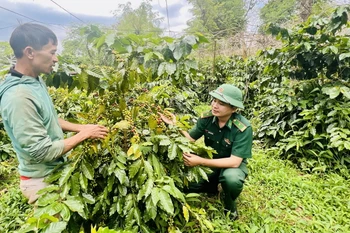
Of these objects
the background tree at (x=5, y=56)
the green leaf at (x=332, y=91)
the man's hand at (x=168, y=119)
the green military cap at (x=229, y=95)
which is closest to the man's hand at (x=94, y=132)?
the man's hand at (x=168, y=119)

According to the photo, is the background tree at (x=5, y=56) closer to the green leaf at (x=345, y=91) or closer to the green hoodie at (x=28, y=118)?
the green hoodie at (x=28, y=118)

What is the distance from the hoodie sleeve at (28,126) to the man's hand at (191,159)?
794 mm

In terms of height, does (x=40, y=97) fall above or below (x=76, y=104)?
above

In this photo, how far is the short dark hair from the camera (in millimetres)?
1200

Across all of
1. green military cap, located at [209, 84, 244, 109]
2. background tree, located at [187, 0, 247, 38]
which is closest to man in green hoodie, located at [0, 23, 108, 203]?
green military cap, located at [209, 84, 244, 109]

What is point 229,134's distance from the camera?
1974 mm

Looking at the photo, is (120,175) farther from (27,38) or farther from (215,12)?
(215,12)

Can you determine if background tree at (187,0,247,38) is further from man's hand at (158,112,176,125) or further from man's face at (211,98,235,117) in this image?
man's hand at (158,112,176,125)

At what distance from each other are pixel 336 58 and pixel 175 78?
2.26 m

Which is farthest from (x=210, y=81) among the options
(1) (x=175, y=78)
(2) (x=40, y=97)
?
(2) (x=40, y=97)

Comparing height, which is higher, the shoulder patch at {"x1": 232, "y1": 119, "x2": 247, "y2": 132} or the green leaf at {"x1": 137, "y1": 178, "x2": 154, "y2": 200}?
the shoulder patch at {"x1": 232, "y1": 119, "x2": 247, "y2": 132}

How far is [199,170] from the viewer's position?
1632 millimetres

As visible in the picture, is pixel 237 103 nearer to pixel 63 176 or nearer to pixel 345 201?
pixel 63 176

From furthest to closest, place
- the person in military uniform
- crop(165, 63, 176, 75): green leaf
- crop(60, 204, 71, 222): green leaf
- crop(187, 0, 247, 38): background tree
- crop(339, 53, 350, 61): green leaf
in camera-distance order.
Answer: crop(187, 0, 247, 38): background tree → crop(339, 53, 350, 61): green leaf → the person in military uniform → crop(165, 63, 176, 75): green leaf → crop(60, 204, 71, 222): green leaf
